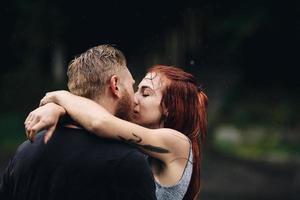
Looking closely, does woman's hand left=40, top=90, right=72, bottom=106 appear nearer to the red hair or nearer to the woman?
the woman

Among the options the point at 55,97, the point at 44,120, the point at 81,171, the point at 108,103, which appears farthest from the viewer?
the point at 55,97

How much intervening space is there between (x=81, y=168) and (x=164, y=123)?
1.08m

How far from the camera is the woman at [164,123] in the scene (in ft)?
11.5

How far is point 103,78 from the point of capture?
3447mm

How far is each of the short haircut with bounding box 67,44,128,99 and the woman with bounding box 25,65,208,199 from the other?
0.06 m

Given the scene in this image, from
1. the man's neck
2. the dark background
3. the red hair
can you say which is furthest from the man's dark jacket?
the dark background

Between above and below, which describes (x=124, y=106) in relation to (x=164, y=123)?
above

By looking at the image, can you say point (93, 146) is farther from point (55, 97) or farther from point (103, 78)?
point (55, 97)

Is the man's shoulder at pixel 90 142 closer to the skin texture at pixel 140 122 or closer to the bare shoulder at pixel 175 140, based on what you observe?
the skin texture at pixel 140 122

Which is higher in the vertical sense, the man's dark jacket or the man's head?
the man's head

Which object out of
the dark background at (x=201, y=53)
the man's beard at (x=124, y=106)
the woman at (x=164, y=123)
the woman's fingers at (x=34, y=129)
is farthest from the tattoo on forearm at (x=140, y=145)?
the dark background at (x=201, y=53)

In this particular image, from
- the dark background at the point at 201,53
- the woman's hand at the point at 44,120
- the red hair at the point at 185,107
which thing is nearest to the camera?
the woman's hand at the point at 44,120

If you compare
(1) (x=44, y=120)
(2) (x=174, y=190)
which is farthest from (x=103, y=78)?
(2) (x=174, y=190)

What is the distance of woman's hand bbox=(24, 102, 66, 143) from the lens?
3363mm
